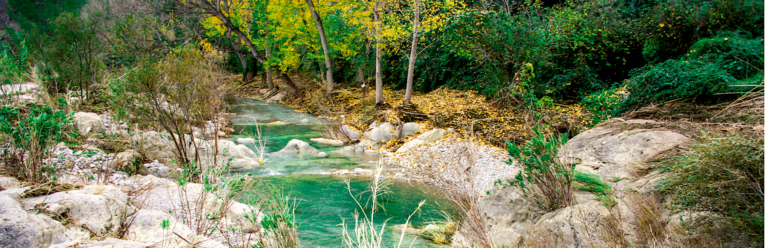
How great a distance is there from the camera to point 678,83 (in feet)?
21.0

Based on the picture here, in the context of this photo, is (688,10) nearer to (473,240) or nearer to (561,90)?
(561,90)

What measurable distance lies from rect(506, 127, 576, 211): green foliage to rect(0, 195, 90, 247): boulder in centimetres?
366

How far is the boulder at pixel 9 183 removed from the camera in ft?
12.5

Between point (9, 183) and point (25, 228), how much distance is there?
1825mm

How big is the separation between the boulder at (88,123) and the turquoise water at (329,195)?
289cm

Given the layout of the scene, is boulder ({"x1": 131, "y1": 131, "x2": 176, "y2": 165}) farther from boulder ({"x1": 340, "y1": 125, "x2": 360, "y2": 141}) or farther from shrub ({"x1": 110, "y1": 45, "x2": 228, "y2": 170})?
boulder ({"x1": 340, "y1": 125, "x2": 360, "y2": 141})

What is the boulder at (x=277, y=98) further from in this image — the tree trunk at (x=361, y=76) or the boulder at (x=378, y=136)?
the boulder at (x=378, y=136)

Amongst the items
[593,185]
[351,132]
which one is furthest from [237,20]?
[593,185]

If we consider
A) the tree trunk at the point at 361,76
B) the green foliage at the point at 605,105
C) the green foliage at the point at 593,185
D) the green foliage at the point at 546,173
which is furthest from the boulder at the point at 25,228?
the tree trunk at the point at 361,76

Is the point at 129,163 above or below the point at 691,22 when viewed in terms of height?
below

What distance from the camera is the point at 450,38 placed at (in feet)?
38.4

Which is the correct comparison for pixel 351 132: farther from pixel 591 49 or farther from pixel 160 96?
pixel 591 49

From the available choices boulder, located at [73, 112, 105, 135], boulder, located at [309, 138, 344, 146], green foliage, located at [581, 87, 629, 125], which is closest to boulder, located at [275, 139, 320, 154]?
boulder, located at [309, 138, 344, 146]

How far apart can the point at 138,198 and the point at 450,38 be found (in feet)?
30.0
